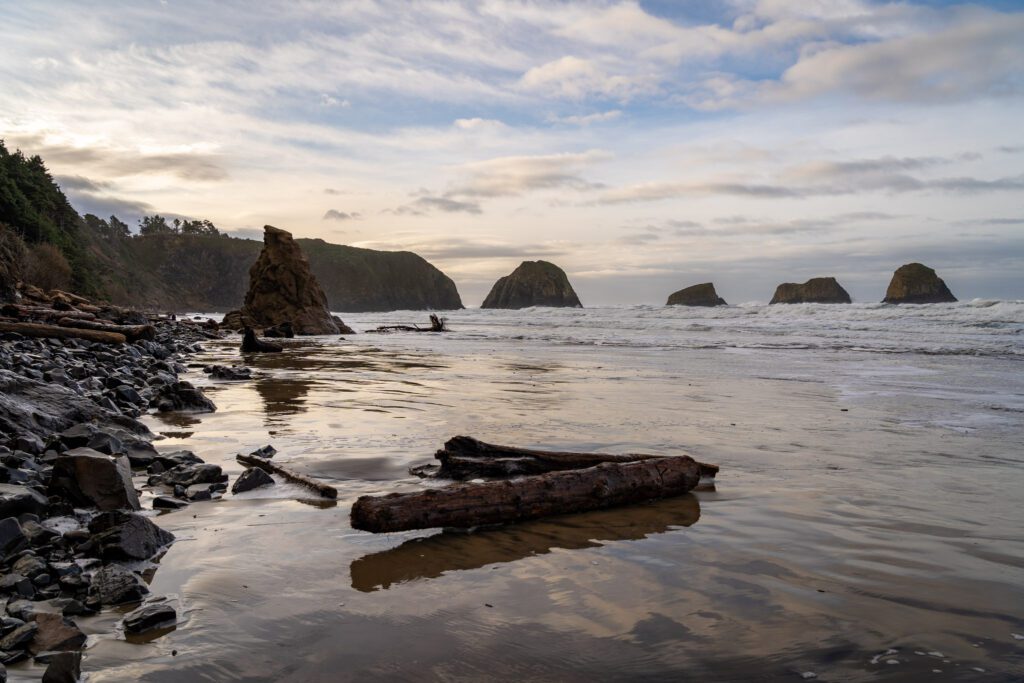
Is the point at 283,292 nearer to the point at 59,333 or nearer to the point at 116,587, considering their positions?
the point at 59,333

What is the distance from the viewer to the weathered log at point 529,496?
3.53 m

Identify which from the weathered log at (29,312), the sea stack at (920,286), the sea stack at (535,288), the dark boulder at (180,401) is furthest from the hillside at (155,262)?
the sea stack at (920,286)

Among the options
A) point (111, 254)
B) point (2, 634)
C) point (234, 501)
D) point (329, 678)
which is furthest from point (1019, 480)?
point (111, 254)

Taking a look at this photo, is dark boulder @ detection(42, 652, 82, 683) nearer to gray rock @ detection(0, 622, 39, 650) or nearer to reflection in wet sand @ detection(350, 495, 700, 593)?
gray rock @ detection(0, 622, 39, 650)

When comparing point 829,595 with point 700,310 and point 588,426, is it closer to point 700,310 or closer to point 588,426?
point 588,426

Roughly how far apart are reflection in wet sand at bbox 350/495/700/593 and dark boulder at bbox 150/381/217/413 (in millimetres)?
5228

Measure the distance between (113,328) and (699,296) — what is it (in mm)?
85449

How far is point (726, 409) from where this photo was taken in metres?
8.55

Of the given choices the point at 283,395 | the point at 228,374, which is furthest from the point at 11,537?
the point at 228,374

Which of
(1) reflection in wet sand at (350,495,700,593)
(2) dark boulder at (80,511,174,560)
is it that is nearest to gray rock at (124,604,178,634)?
(2) dark boulder at (80,511,174,560)

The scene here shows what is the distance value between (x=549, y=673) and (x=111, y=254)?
10292cm

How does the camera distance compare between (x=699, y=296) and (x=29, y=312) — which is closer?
(x=29, y=312)

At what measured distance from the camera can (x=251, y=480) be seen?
4543 mm

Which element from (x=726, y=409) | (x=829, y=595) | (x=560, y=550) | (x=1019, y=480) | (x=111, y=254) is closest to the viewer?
(x=829, y=595)
